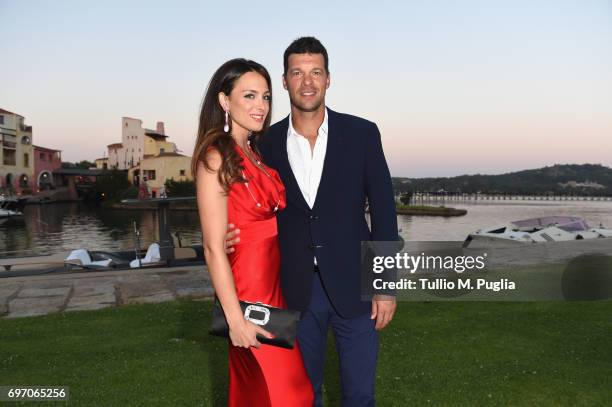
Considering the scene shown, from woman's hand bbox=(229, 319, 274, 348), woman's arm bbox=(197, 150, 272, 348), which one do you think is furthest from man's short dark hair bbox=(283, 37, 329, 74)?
woman's hand bbox=(229, 319, 274, 348)

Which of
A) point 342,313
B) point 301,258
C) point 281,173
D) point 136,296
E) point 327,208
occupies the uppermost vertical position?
point 281,173

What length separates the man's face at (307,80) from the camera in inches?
115

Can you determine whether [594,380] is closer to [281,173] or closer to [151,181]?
[281,173]

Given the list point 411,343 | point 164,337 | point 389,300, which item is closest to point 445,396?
point 411,343

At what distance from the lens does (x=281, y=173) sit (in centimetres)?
297

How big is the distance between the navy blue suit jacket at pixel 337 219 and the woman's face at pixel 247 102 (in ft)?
1.74

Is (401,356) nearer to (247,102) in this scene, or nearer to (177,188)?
(247,102)

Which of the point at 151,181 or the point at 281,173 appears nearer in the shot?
the point at 281,173

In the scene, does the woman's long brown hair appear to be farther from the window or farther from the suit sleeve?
the window

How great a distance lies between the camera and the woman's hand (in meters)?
2.23

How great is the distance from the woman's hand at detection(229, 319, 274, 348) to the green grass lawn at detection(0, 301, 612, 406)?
244 cm

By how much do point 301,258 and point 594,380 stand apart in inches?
140

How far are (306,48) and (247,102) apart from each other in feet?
2.25

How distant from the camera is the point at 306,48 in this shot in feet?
9.57
